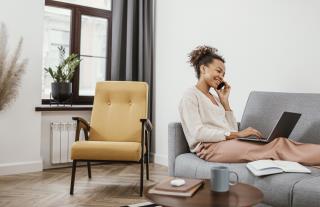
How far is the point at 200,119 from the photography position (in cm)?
242

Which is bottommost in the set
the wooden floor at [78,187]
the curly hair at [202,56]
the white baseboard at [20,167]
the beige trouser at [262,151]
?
the wooden floor at [78,187]

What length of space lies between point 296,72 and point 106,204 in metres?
1.74

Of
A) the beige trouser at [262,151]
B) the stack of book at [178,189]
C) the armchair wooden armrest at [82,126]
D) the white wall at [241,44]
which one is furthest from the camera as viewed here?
the armchair wooden armrest at [82,126]

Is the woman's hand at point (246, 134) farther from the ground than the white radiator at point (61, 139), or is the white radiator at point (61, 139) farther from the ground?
the woman's hand at point (246, 134)

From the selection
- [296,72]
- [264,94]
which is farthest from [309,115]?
[296,72]

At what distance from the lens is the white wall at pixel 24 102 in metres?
3.53

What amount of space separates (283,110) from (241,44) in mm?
994

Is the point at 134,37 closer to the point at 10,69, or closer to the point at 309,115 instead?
the point at 10,69

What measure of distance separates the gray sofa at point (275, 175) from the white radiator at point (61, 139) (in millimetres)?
1734

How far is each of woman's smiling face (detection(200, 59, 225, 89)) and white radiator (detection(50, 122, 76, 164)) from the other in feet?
6.11

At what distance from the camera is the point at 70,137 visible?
3918mm

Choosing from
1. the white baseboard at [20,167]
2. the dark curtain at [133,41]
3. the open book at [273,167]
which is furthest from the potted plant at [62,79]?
the open book at [273,167]

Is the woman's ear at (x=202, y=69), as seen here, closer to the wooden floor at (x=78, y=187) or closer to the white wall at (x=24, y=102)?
the wooden floor at (x=78, y=187)

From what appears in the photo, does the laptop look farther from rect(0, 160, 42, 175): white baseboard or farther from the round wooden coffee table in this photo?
rect(0, 160, 42, 175): white baseboard
